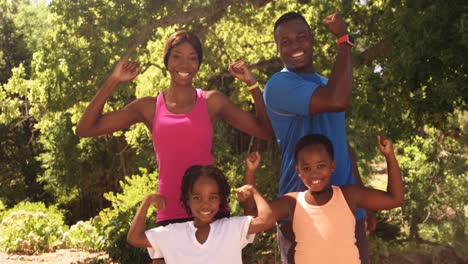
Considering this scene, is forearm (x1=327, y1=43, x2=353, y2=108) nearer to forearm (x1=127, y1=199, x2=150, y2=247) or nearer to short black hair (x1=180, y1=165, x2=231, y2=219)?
short black hair (x1=180, y1=165, x2=231, y2=219)

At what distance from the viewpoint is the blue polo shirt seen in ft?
8.58

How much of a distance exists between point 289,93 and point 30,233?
9364 millimetres

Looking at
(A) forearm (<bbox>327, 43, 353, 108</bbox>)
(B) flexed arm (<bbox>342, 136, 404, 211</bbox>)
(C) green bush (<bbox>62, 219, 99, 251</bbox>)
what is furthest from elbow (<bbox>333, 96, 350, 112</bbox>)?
(C) green bush (<bbox>62, 219, 99, 251</bbox>)

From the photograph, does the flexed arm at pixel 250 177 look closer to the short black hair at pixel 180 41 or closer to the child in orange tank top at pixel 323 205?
the child in orange tank top at pixel 323 205

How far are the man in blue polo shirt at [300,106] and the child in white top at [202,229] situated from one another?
18 centimetres

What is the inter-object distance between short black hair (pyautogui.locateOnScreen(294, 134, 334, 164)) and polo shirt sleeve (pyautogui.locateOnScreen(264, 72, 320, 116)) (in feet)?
0.32

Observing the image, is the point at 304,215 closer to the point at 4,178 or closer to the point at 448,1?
the point at 448,1

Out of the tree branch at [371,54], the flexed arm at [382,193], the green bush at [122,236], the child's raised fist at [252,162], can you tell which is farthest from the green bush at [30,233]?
the flexed arm at [382,193]

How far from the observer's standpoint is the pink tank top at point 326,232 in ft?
8.39

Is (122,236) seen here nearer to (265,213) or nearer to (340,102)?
(265,213)

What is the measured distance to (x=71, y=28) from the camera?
7844 mm

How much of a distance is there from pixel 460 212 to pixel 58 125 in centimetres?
1183

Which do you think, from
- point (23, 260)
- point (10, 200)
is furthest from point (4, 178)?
point (23, 260)

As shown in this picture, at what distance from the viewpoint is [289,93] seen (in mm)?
2582
